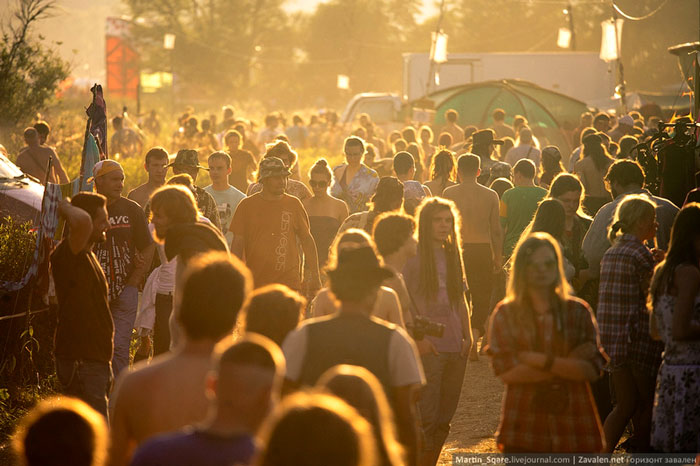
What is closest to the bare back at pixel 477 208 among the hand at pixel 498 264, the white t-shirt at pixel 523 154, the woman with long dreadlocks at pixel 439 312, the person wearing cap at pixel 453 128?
the hand at pixel 498 264

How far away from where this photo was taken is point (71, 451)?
3393mm

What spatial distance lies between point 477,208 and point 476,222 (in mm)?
129

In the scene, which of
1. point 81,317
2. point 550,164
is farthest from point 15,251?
point 550,164

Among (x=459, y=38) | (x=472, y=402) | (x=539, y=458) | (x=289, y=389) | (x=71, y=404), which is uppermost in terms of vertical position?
(x=459, y=38)

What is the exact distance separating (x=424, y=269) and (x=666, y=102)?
28.9 meters

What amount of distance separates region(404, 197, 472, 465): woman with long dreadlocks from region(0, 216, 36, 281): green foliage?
12.9 ft

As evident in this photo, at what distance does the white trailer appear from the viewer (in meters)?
39.7

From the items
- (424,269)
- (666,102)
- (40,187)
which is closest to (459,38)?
(666,102)

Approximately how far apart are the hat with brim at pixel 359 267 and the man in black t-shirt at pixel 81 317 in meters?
2.19

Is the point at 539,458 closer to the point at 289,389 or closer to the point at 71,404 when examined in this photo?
the point at 289,389

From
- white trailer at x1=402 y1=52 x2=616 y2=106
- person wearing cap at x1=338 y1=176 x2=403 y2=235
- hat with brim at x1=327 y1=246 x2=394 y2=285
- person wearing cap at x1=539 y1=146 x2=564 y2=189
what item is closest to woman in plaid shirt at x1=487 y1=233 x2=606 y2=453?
hat with brim at x1=327 y1=246 x2=394 y2=285

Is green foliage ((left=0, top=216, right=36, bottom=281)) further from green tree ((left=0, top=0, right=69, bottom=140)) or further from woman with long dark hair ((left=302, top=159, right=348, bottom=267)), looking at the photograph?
green tree ((left=0, top=0, right=69, bottom=140))

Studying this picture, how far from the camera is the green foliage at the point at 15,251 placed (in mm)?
9906

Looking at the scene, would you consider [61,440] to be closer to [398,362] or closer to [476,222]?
[398,362]
